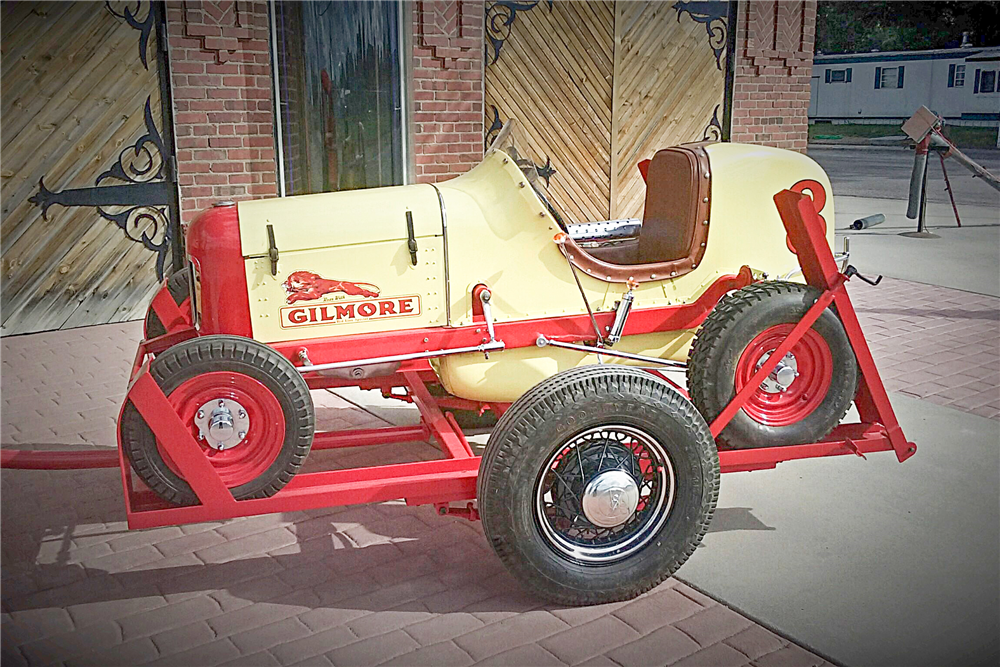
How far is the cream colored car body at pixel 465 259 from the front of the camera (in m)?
3.88

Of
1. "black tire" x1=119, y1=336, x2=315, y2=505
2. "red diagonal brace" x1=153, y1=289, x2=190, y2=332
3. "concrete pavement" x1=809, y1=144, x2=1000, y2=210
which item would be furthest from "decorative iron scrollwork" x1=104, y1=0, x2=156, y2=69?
"concrete pavement" x1=809, y1=144, x2=1000, y2=210

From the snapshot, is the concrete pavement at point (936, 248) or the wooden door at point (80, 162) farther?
the concrete pavement at point (936, 248)

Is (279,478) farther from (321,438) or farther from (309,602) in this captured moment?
(321,438)

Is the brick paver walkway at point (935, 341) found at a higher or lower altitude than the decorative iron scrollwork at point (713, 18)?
lower

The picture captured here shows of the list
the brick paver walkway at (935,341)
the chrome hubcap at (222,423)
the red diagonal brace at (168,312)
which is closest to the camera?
the chrome hubcap at (222,423)

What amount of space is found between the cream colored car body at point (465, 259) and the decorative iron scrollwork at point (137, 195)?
3.83m

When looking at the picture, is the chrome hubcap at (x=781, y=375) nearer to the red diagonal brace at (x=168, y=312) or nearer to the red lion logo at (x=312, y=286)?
the red lion logo at (x=312, y=286)

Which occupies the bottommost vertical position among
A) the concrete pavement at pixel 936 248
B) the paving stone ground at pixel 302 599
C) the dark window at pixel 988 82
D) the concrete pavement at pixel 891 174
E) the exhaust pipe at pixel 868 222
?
the concrete pavement at pixel 891 174

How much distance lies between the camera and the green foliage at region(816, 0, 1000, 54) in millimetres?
38750

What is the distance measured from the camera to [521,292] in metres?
4.08

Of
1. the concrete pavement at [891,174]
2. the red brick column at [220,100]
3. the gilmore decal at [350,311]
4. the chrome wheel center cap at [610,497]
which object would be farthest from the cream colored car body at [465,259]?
the concrete pavement at [891,174]

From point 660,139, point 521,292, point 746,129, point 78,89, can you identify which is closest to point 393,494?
point 521,292

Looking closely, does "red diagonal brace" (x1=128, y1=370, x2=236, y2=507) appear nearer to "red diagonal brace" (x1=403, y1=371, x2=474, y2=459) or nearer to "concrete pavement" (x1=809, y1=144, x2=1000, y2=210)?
"red diagonal brace" (x1=403, y1=371, x2=474, y2=459)

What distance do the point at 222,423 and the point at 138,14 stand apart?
4.85 meters
